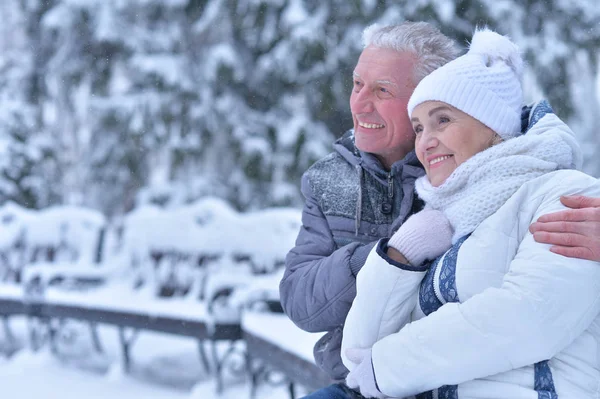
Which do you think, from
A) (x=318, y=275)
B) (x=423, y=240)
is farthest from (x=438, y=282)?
(x=318, y=275)

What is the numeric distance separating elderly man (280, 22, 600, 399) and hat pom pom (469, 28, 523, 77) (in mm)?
267

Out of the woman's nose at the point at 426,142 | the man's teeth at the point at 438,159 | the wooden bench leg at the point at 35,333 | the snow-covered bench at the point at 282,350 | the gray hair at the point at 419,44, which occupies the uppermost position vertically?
the gray hair at the point at 419,44

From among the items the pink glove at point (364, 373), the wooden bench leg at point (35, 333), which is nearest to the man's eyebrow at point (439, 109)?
the pink glove at point (364, 373)

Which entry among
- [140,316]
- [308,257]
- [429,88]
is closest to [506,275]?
[429,88]

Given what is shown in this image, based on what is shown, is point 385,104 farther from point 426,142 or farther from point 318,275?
point 318,275

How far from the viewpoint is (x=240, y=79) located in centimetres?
1182

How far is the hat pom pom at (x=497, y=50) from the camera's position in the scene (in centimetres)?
206

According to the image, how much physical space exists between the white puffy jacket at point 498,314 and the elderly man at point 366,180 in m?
0.40

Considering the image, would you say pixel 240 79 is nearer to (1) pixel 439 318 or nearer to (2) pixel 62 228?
(2) pixel 62 228

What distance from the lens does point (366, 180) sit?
2369 mm

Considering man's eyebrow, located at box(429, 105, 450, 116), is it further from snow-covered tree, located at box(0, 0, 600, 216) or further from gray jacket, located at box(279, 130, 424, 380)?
snow-covered tree, located at box(0, 0, 600, 216)

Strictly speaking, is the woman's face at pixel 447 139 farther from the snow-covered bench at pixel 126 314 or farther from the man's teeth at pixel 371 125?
the snow-covered bench at pixel 126 314

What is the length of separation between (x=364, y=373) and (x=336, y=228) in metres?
0.62

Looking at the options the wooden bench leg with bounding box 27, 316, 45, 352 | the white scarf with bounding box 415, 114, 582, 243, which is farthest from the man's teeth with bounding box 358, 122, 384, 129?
the wooden bench leg with bounding box 27, 316, 45, 352
